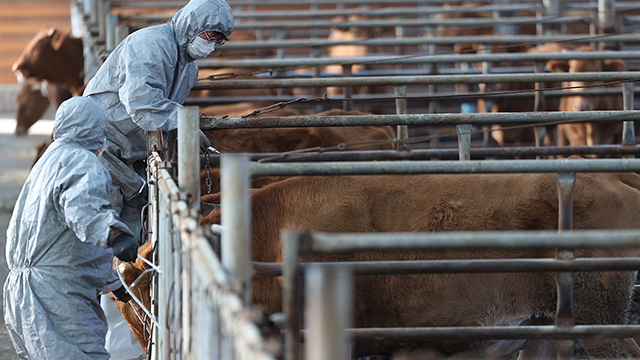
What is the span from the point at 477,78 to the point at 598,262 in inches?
89.3

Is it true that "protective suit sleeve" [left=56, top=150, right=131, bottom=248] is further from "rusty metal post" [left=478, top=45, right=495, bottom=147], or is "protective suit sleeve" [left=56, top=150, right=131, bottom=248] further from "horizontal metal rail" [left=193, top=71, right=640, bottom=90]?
"rusty metal post" [left=478, top=45, right=495, bottom=147]

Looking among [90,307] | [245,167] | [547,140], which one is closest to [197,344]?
[245,167]

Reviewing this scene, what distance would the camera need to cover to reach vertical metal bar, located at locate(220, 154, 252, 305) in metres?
2.09

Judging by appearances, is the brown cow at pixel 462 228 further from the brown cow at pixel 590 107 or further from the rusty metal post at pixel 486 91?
the brown cow at pixel 590 107

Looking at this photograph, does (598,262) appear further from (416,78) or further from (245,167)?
(416,78)

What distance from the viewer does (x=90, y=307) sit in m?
3.69

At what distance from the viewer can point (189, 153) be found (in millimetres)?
3115

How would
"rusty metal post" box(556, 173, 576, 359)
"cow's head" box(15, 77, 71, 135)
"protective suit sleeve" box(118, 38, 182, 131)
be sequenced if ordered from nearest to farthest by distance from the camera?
"rusty metal post" box(556, 173, 576, 359) → "protective suit sleeve" box(118, 38, 182, 131) → "cow's head" box(15, 77, 71, 135)

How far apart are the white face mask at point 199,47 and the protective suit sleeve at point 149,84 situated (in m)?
0.11

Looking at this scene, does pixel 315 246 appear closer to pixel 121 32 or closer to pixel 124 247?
pixel 124 247

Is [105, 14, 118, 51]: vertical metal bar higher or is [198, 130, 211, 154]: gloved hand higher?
[105, 14, 118, 51]: vertical metal bar

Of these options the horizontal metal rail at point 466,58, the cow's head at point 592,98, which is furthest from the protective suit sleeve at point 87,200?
the cow's head at point 592,98

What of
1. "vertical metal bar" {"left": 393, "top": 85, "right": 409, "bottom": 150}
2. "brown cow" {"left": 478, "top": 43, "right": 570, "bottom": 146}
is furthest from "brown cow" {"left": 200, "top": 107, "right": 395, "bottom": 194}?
"brown cow" {"left": 478, "top": 43, "right": 570, "bottom": 146}

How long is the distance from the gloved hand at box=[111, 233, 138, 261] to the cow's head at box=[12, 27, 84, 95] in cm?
904
